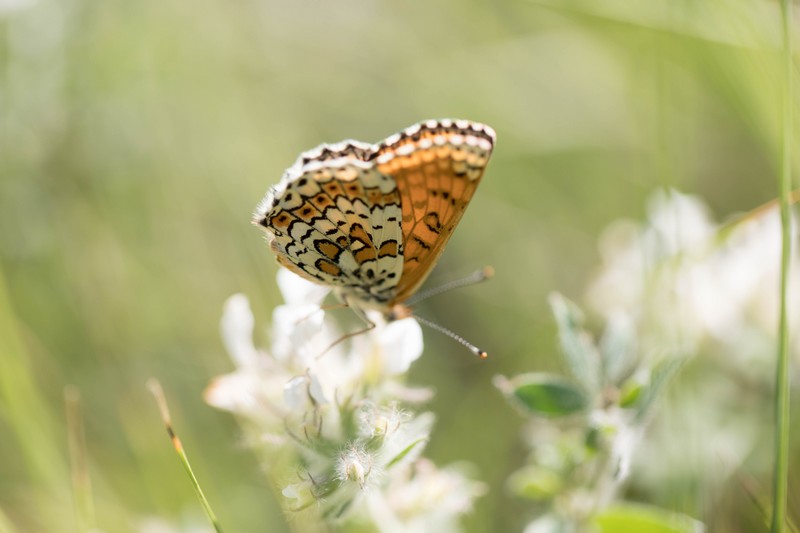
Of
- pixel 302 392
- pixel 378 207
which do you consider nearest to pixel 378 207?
pixel 378 207

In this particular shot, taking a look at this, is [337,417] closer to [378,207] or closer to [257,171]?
[378,207]

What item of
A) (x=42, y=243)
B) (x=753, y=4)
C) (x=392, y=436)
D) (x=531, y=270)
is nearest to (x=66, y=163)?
(x=42, y=243)

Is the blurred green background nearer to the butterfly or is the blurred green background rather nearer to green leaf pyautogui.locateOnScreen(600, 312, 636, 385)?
green leaf pyautogui.locateOnScreen(600, 312, 636, 385)

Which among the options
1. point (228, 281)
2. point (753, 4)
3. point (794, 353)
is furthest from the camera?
point (228, 281)

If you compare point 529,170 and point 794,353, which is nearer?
point 794,353

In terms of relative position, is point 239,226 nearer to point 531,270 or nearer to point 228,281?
point 228,281

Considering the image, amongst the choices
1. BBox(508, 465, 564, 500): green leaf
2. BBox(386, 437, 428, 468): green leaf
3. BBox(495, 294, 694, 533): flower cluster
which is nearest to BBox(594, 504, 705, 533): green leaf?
BBox(495, 294, 694, 533): flower cluster

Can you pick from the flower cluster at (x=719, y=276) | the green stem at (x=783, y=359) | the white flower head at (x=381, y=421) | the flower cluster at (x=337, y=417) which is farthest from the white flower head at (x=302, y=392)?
the flower cluster at (x=719, y=276)
